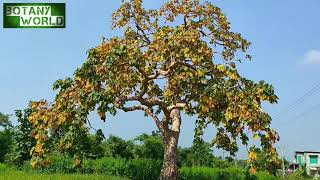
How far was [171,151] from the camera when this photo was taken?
1911 cm

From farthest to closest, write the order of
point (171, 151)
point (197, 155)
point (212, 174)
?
point (197, 155)
point (212, 174)
point (171, 151)

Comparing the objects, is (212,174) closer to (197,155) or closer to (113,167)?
(113,167)

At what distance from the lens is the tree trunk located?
18.8 metres

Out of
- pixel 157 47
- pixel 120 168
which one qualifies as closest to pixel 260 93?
pixel 157 47

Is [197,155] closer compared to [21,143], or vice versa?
[21,143]

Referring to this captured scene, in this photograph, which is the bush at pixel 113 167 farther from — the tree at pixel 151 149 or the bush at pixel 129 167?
the tree at pixel 151 149

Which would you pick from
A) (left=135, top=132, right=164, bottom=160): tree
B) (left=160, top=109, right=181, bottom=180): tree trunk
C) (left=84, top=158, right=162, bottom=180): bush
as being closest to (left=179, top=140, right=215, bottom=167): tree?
(left=135, top=132, right=164, bottom=160): tree

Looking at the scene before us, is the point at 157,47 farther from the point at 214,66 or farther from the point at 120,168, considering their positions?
the point at 120,168

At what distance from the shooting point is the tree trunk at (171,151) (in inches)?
741

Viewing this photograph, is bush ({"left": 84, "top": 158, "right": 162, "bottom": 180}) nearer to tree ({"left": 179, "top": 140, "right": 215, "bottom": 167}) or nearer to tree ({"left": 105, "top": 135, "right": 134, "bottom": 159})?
tree ({"left": 105, "top": 135, "right": 134, "bottom": 159})

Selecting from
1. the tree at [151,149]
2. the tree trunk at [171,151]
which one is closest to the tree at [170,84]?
the tree trunk at [171,151]

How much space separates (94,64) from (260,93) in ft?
17.0

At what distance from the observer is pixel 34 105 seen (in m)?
16.4

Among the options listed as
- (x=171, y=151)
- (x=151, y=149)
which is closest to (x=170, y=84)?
(x=171, y=151)
